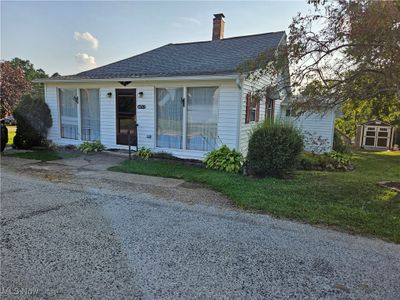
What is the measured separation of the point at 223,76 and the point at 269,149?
241 centimetres

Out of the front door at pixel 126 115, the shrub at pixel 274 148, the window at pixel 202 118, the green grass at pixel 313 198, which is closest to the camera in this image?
the green grass at pixel 313 198

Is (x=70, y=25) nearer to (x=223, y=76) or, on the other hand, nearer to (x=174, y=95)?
(x=174, y=95)

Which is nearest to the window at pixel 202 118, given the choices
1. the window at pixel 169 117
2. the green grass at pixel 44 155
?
the window at pixel 169 117

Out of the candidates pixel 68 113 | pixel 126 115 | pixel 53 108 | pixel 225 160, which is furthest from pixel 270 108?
pixel 53 108

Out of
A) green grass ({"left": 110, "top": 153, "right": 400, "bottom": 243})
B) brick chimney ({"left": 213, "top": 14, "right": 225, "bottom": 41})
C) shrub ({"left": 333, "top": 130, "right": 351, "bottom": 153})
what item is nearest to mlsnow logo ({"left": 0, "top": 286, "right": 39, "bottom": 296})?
green grass ({"left": 110, "top": 153, "right": 400, "bottom": 243})

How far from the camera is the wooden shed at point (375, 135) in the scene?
55.7ft

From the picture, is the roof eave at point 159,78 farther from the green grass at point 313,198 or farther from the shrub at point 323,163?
the shrub at point 323,163

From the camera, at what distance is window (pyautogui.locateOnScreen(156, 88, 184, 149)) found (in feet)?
28.7

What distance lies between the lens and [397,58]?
15.4 feet

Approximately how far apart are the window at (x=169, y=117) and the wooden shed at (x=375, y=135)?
14.0m

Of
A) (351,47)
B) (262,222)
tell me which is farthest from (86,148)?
(351,47)

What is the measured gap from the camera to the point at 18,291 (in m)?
2.30

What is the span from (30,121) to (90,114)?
2.33 m

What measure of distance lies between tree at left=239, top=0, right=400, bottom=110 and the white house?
1.75 m
